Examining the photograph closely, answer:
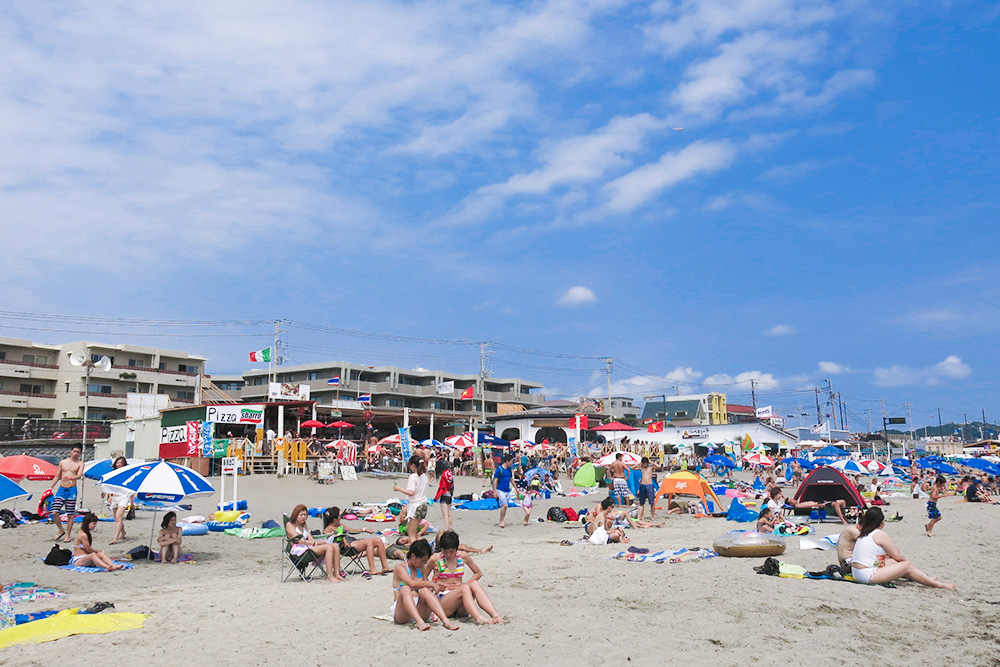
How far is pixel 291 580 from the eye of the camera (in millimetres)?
8688

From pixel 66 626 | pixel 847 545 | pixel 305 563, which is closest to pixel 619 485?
pixel 847 545

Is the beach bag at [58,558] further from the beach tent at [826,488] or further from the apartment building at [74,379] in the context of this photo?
the apartment building at [74,379]

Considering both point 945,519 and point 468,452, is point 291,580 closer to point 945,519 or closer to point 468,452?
point 945,519

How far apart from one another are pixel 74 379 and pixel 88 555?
4412 centimetres

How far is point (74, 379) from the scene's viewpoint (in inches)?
1865

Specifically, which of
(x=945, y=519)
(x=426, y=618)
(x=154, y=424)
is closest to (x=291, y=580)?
(x=426, y=618)

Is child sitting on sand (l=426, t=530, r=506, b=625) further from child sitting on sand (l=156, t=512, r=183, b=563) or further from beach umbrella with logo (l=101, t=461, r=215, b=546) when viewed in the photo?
child sitting on sand (l=156, t=512, r=183, b=563)

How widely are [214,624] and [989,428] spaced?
17657cm

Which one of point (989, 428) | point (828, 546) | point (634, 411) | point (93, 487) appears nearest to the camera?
point (828, 546)

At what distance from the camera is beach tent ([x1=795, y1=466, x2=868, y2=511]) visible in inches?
564

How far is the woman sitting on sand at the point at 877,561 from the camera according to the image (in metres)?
7.26

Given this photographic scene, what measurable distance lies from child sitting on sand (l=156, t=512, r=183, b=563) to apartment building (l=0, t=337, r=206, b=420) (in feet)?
115

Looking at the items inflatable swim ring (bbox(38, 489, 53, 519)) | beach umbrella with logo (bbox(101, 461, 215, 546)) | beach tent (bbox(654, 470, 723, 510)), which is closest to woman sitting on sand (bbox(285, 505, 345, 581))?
beach umbrella with logo (bbox(101, 461, 215, 546))

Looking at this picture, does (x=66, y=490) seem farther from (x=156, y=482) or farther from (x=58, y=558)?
(x=156, y=482)
